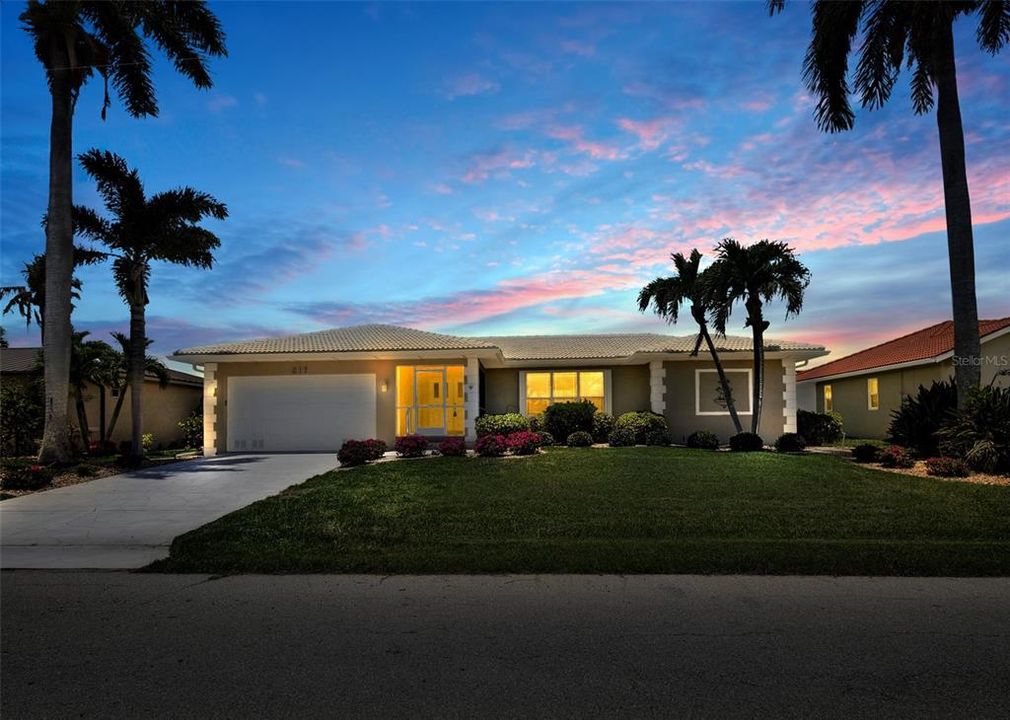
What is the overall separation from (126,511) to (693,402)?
15815 mm

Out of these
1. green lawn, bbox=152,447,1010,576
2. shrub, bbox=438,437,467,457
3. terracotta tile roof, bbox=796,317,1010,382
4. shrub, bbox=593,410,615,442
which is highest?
terracotta tile roof, bbox=796,317,1010,382

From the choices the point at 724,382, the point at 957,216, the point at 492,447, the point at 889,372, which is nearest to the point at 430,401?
the point at 492,447

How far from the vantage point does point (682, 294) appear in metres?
17.4

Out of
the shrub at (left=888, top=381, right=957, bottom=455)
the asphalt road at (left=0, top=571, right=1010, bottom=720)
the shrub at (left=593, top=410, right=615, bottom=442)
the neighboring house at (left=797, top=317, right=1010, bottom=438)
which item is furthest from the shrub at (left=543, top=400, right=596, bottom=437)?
the asphalt road at (left=0, top=571, right=1010, bottom=720)

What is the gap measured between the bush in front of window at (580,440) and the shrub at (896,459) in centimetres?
717

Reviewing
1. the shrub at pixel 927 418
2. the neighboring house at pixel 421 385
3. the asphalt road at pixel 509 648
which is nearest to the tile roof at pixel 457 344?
the neighboring house at pixel 421 385

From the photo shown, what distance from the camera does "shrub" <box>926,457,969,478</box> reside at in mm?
A: 11750

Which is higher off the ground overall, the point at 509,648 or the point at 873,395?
the point at 873,395

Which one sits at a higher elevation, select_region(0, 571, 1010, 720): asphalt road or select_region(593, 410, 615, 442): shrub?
select_region(593, 410, 615, 442): shrub

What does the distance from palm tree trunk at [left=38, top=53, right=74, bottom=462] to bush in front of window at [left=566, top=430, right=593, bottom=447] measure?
39.9ft

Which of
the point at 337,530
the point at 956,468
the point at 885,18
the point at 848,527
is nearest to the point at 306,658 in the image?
the point at 337,530

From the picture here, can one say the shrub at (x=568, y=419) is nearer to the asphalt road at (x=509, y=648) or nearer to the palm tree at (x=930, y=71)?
the palm tree at (x=930, y=71)

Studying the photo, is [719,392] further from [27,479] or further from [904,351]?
[27,479]

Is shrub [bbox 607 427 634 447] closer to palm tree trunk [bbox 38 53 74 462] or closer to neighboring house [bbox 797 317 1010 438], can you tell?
neighboring house [bbox 797 317 1010 438]
